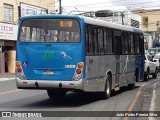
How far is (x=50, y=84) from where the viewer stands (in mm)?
14508

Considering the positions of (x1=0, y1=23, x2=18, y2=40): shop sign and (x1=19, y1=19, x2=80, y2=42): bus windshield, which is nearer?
(x1=19, y1=19, x2=80, y2=42): bus windshield

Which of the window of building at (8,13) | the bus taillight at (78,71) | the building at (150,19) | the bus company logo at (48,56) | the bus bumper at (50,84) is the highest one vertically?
the building at (150,19)

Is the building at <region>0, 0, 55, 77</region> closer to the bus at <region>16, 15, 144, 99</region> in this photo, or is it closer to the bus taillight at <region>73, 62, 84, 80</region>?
the bus at <region>16, 15, 144, 99</region>

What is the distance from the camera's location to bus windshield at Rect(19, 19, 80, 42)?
14719 mm

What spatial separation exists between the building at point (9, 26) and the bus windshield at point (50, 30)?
89.0 ft

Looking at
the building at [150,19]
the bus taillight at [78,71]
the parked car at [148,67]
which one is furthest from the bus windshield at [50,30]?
the building at [150,19]

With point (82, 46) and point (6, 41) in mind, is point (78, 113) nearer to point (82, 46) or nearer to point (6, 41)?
point (82, 46)

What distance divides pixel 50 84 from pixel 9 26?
30210 mm

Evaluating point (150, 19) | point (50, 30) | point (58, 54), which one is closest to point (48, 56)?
point (58, 54)

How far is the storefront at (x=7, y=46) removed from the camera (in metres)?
43.1

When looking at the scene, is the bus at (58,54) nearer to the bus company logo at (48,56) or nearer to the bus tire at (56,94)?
the bus company logo at (48,56)

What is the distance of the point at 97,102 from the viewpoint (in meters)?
16.1

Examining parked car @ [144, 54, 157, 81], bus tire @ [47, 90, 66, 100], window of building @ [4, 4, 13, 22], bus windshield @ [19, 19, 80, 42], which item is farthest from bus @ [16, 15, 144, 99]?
window of building @ [4, 4, 13, 22]

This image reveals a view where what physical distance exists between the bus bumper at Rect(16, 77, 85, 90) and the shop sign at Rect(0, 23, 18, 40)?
28.2 m
